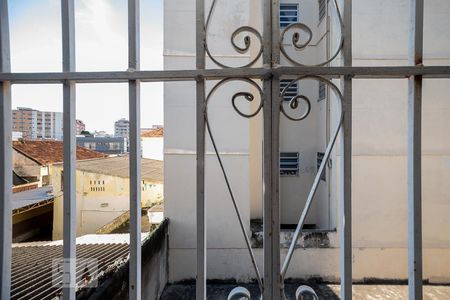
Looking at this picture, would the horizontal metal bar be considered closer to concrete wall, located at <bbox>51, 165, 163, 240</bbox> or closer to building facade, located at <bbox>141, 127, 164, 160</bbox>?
concrete wall, located at <bbox>51, 165, 163, 240</bbox>

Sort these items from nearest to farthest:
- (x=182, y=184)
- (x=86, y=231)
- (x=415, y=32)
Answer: (x=415, y=32) < (x=182, y=184) < (x=86, y=231)

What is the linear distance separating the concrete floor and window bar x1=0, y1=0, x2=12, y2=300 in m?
3.95

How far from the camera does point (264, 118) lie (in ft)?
3.04

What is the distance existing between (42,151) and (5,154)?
722 inches

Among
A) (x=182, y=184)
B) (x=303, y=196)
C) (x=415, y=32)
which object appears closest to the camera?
(x=415, y=32)

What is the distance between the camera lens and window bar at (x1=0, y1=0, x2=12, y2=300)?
949 mm

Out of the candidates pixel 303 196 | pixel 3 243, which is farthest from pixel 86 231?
pixel 3 243

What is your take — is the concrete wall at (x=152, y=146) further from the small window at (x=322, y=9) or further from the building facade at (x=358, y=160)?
the small window at (x=322, y=9)

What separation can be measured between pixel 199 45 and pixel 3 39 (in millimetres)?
676

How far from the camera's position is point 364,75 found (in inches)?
36.3

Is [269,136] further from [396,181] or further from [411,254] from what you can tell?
[396,181]

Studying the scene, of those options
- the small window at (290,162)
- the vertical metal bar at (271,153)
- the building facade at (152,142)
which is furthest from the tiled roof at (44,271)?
the building facade at (152,142)

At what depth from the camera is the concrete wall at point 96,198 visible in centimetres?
1111

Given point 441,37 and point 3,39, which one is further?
point 441,37
